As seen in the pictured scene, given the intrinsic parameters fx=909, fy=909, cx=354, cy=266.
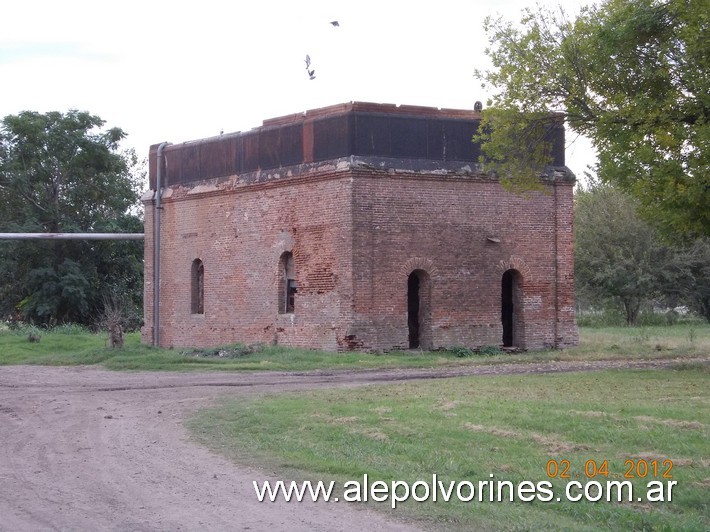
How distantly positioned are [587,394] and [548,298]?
37.6 feet

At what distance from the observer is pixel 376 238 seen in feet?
77.4

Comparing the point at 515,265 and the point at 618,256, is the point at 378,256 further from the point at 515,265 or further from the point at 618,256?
the point at 618,256

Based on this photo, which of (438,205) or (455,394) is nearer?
(455,394)

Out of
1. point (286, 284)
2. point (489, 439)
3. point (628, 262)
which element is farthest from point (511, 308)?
point (628, 262)

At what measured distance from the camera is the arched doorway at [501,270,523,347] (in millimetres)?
25516

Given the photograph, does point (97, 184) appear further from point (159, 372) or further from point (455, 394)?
point (455, 394)

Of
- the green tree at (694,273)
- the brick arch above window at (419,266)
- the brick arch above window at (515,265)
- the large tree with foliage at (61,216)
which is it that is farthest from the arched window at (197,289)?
the green tree at (694,273)

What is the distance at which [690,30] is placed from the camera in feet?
53.0

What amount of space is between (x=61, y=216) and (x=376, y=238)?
21.8 metres

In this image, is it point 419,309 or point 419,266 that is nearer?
point 419,266

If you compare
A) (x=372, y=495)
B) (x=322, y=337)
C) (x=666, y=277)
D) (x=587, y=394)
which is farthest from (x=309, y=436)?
(x=666, y=277)

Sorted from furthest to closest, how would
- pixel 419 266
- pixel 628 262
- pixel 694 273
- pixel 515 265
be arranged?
pixel 694 273, pixel 628 262, pixel 515 265, pixel 419 266

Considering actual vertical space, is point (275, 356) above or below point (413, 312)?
below

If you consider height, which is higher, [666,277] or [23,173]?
[23,173]
